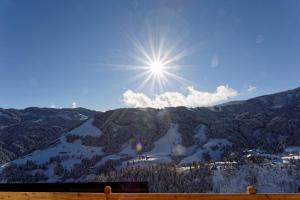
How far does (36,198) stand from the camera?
17.3ft

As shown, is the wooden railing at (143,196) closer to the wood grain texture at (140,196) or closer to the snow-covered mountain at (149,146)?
the wood grain texture at (140,196)

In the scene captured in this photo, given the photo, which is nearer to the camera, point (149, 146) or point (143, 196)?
point (143, 196)

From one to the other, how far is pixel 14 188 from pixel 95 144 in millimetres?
174986

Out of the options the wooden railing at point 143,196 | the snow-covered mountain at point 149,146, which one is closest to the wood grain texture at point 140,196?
the wooden railing at point 143,196

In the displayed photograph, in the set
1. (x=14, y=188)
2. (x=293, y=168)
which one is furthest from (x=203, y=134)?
A: (x=14, y=188)

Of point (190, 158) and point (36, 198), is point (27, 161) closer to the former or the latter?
point (190, 158)

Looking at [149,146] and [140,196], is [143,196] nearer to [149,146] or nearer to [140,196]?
[140,196]

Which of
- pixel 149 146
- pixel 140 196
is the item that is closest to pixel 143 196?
pixel 140 196

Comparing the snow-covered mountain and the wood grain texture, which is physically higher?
the snow-covered mountain

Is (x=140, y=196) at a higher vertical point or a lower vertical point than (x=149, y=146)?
lower

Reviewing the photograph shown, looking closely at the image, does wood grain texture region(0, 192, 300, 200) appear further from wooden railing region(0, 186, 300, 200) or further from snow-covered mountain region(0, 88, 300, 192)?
Answer: snow-covered mountain region(0, 88, 300, 192)

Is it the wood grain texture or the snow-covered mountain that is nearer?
the wood grain texture

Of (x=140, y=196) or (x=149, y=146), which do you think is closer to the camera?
(x=140, y=196)

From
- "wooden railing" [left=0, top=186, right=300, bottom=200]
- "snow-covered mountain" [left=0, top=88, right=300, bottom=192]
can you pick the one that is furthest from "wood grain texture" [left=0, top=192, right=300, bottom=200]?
"snow-covered mountain" [left=0, top=88, right=300, bottom=192]
